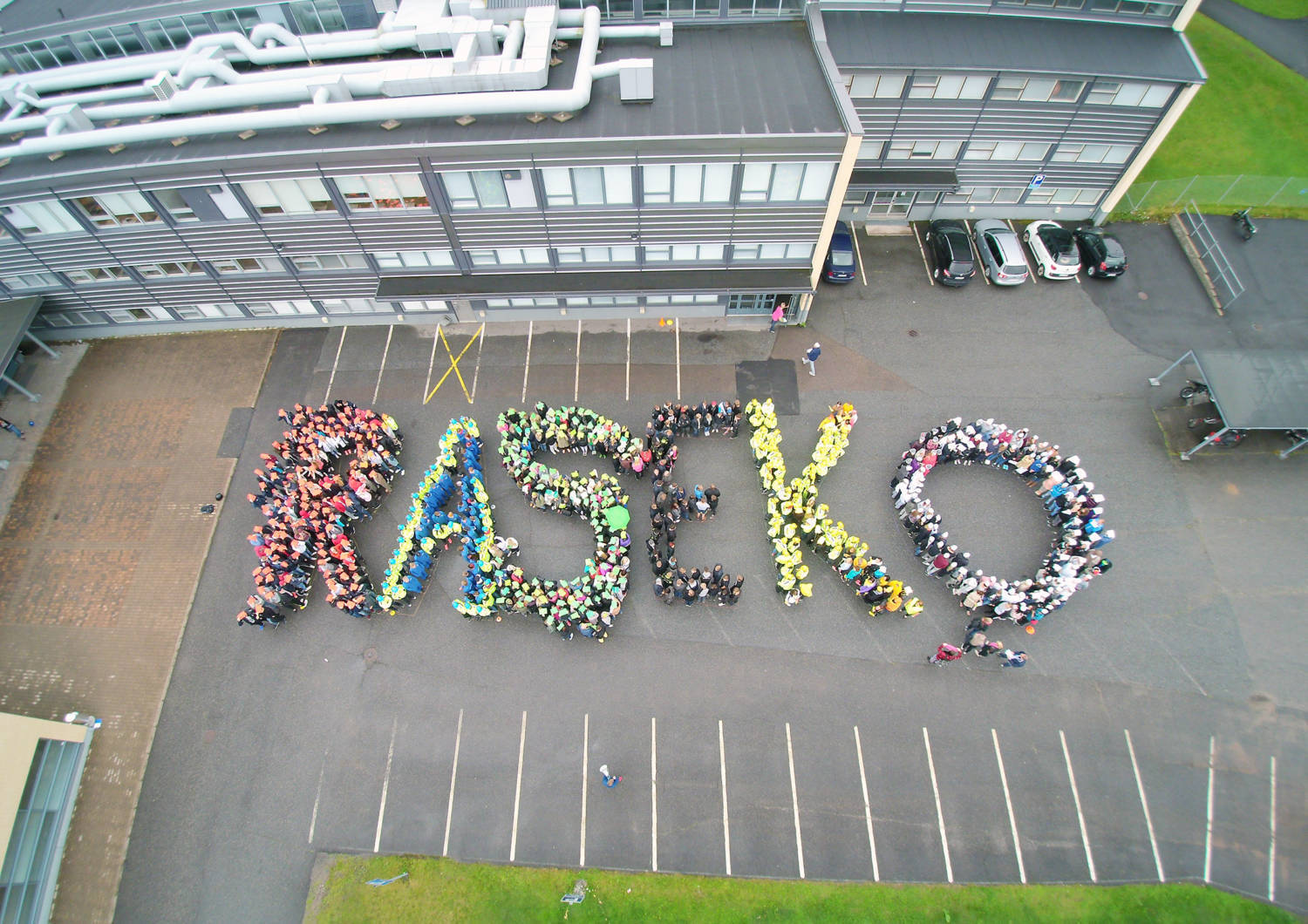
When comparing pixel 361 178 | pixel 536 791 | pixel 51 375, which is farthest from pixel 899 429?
pixel 51 375

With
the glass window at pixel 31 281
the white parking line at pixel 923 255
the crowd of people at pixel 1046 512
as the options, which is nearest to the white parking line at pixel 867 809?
the crowd of people at pixel 1046 512

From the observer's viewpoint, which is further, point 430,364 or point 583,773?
point 430,364

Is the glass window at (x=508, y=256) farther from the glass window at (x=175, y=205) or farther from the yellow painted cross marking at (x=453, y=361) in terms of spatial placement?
the glass window at (x=175, y=205)

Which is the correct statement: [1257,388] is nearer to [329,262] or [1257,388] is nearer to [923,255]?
[923,255]

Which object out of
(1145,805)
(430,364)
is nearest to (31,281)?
(430,364)

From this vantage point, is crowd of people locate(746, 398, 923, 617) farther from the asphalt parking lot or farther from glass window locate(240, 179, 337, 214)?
glass window locate(240, 179, 337, 214)

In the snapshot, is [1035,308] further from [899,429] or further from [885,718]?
[885,718]

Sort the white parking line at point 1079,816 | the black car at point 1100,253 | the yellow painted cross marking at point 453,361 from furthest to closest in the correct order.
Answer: the black car at point 1100,253 → the yellow painted cross marking at point 453,361 → the white parking line at point 1079,816

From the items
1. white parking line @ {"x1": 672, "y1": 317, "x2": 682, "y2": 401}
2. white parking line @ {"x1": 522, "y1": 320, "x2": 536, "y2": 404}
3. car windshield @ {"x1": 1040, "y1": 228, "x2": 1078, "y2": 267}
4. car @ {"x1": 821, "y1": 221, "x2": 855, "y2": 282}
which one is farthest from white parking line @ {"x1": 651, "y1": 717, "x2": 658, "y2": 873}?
car windshield @ {"x1": 1040, "y1": 228, "x2": 1078, "y2": 267}
